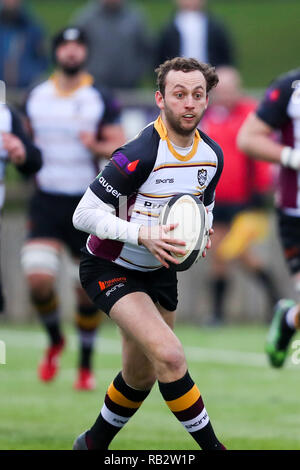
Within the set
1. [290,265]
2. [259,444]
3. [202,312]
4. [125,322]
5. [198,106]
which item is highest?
[198,106]

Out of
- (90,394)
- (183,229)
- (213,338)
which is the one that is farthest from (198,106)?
(213,338)

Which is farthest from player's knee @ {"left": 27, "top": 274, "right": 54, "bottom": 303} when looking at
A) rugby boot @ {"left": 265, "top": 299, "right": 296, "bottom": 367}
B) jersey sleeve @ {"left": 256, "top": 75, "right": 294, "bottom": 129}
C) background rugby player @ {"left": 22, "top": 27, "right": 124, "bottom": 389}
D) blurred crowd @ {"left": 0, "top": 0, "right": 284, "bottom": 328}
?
jersey sleeve @ {"left": 256, "top": 75, "right": 294, "bottom": 129}

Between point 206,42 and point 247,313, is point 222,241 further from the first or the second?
Answer: point 206,42

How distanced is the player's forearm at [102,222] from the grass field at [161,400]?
1731 millimetres

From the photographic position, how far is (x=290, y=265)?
26.7 feet

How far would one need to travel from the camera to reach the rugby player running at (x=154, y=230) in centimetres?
566

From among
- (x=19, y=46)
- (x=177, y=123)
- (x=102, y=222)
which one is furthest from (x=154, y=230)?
(x=19, y=46)

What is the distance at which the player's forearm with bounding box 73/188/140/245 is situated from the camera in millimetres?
5715

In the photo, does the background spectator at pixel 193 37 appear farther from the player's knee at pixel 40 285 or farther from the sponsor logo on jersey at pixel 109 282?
the sponsor logo on jersey at pixel 109 282

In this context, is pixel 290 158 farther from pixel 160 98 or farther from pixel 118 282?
pixel 118 282

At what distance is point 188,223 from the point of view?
5648 millimetres

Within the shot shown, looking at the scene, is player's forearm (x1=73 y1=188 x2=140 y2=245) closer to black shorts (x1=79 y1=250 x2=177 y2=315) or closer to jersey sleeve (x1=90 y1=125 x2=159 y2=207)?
jersey sleeve (x1=90 y1=125 x2=159 y2=207)

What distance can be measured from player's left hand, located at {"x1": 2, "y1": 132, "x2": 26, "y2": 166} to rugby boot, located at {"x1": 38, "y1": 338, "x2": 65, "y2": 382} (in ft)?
9.27

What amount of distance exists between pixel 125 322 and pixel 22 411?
280cm
